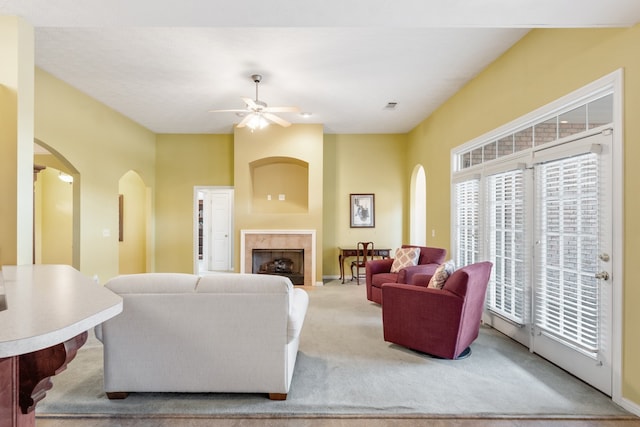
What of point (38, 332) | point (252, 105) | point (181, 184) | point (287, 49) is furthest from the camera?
point (181, 184)

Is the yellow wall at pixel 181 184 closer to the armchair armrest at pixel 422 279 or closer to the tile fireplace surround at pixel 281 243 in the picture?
the tile fireplace surround at pixel 281 243

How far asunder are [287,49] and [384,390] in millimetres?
3246

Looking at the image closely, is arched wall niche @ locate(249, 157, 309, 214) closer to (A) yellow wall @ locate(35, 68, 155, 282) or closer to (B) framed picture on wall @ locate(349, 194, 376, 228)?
(B) framed picture on wall @ locate(349, 194, 376, 228)

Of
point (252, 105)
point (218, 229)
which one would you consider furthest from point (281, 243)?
point (252, 105)

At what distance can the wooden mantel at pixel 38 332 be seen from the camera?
33.8 inches

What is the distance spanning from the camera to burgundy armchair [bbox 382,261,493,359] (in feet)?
9.25

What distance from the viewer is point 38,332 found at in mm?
853

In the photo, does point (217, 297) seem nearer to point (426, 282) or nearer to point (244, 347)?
point (244, 347)

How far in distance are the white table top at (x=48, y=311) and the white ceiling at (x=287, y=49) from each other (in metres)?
1.80

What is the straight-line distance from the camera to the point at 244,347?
2240mm

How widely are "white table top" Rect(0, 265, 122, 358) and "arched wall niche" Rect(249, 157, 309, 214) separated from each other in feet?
17.8

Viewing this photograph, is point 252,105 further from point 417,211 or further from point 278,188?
point 417,211

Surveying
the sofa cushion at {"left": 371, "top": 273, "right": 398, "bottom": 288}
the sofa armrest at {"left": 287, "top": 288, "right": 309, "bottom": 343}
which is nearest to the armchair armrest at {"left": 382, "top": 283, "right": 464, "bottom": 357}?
the sofa armrest at {"left": 287, "top": 288, "right": 309, "bottom": 343}

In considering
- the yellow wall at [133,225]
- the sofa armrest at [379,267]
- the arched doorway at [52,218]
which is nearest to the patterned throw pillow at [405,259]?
the sofa armrest at [379,267]
